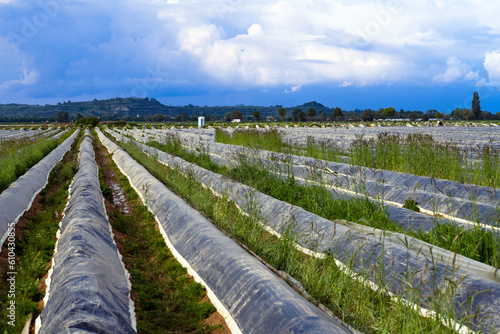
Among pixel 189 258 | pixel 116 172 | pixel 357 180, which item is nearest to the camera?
pixel 189 258

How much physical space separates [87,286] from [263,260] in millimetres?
1907

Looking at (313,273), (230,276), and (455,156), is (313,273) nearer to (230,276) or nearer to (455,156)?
(230,276)

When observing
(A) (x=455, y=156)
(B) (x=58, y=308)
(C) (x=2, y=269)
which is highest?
(A) (x=455, y=156)

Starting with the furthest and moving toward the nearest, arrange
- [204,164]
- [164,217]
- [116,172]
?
[116,172] → [204,164] → [164,217]

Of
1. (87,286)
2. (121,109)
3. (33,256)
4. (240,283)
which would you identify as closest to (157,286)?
(87,286)

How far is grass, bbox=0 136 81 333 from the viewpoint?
3.93 metres

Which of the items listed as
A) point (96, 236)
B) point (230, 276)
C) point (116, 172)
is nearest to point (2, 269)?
point (96, 236)

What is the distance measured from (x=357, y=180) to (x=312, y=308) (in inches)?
216

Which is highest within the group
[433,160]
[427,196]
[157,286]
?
[433,160]

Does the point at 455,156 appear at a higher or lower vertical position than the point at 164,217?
higher

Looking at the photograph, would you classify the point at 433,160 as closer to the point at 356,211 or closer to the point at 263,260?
the point at 356,211

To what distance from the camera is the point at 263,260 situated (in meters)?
4.45

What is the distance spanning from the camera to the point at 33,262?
507 centimetres

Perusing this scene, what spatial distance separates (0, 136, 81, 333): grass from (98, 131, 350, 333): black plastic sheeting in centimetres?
170
